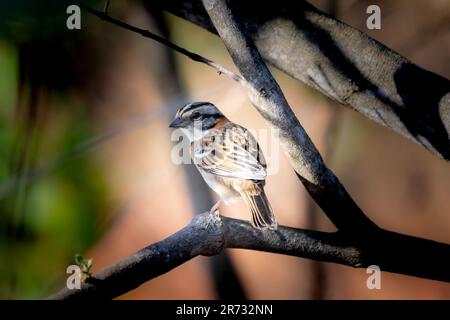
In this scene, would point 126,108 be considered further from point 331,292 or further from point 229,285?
point 331,292

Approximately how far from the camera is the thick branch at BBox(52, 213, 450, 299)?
1161 millimetres

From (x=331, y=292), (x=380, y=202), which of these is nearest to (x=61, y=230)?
(x=331, y=292)

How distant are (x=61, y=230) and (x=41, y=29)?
0.69 m

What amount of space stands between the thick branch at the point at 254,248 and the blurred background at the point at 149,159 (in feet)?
1.20

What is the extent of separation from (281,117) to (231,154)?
41cm

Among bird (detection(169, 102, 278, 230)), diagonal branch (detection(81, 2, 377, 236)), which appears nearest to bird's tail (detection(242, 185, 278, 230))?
bird (detection(169, 102, 278, 230))

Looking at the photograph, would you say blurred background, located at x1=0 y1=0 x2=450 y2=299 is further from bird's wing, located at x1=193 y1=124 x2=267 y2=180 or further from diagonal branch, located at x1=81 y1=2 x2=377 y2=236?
diagonal branch, located at x1=81 y1=2 x2=377 y2=236

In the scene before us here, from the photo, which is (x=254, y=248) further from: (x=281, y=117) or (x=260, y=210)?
(x=281, y=117)

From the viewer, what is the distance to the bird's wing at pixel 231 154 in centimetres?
162

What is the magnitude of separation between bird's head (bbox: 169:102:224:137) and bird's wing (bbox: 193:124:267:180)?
32 millimetres

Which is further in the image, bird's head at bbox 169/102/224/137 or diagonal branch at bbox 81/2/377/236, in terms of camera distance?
bird's head at bbox 169/102/224/137

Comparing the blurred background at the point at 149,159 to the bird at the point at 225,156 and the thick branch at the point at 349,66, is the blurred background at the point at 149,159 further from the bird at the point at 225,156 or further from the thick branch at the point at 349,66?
the thick branch at the point at 349,66
